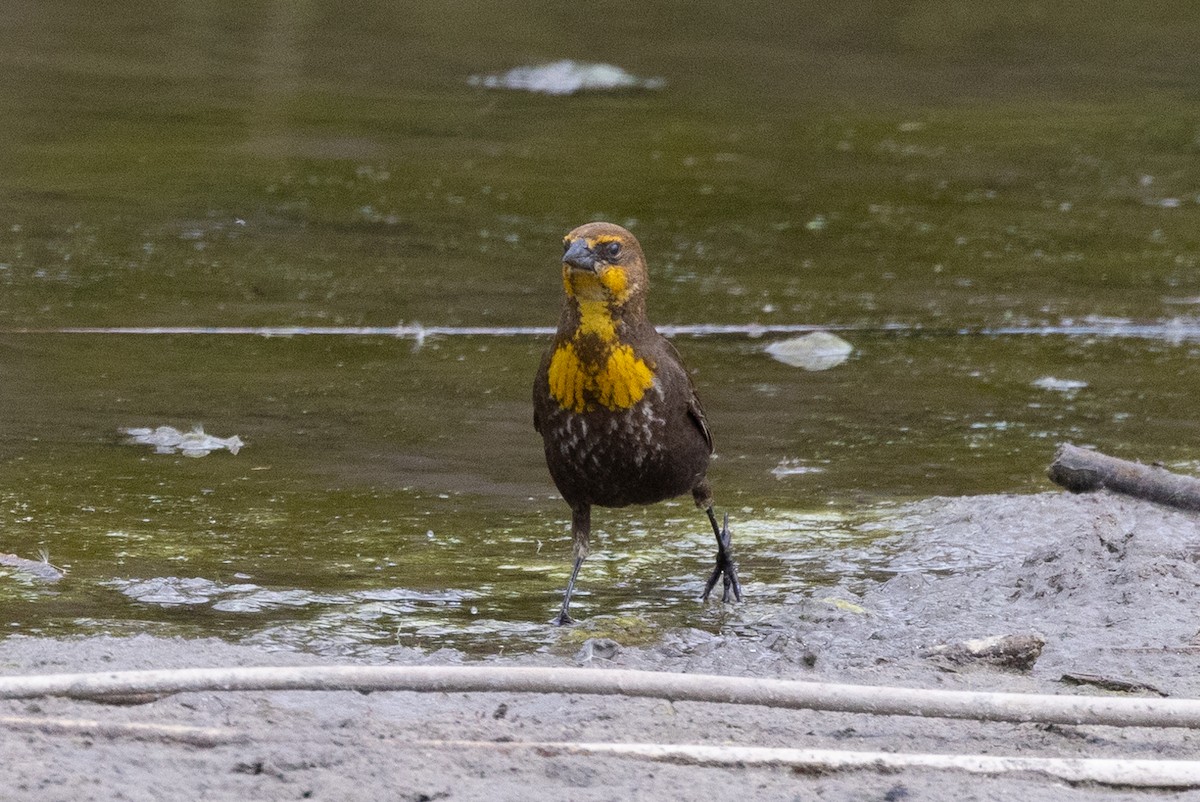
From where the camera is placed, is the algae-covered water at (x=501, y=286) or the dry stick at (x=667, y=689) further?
the algae-covered water at (x=501, y=286)

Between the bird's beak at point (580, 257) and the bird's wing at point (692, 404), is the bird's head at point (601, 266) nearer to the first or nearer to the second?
the bird's beak at point (580, 257)

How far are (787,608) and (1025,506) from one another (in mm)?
1096

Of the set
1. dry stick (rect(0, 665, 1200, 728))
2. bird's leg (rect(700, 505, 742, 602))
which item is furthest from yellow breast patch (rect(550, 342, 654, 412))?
dry stick (rect(0, 665, 1200, 728))

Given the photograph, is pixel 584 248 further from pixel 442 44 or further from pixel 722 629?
pixel 442 44

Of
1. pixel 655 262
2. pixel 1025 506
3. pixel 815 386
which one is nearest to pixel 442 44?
pixel 655 262

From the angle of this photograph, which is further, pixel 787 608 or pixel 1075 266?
pixel 1075 266

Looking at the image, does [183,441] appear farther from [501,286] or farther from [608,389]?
[501,286]

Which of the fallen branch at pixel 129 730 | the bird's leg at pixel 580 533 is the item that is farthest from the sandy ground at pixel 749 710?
the bird's leg at pixel 580 533

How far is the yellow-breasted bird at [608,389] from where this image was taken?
4.91 metres

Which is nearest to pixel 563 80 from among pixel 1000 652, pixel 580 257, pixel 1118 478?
pixel 1118 478

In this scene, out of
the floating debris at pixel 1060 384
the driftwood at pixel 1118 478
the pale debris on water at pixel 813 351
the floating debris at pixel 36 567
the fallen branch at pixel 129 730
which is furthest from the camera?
the pale debris on water at pixel 813 351

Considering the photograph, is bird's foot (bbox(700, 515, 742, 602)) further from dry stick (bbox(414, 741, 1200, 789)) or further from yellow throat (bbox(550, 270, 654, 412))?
dry stick (bbox(414, 741, 1200, 789))

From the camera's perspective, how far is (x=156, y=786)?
339 centimetres

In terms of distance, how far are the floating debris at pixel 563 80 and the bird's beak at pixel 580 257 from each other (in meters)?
9.27
